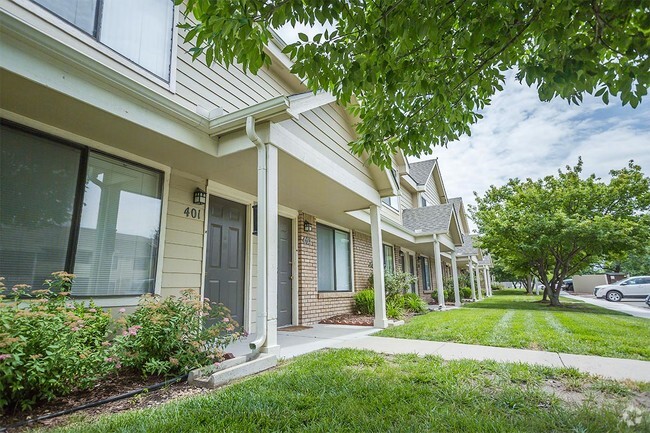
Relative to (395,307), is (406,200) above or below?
above

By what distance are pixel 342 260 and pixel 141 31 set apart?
22.4ft

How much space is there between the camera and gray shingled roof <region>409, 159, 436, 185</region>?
58.4ft

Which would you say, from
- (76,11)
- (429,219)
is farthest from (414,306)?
(76,11)

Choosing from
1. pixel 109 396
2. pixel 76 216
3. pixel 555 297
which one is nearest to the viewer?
pixel 109 396

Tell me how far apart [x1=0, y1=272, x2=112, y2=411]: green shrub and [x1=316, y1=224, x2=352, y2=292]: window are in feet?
18.7

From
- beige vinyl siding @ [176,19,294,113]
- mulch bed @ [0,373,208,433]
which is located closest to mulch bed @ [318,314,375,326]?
mulch bed @ [0,373,208,433]

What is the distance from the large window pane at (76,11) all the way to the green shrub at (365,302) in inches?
306

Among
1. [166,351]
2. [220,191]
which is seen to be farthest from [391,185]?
[166,351]

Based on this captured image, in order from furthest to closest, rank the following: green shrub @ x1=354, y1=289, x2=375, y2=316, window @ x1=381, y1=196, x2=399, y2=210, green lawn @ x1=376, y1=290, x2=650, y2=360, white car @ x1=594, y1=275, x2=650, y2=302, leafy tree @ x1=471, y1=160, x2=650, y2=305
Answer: white car @ x1=594, y1=275, x2=650, y2=302
window @ x1=381, y1=196, x2=399, y2=210
leafy tree @ x1=471, y1=160, x2=650, y2=305
green shrub @ x1=354, y1=289, x2=375, y2=316
green lawn @ x1=376, y1=290, x2=650, y2=360

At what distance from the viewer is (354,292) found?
31.8ft

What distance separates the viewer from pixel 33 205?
3311 millimetres

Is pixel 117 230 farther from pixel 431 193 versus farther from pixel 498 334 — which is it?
pixel 431 193

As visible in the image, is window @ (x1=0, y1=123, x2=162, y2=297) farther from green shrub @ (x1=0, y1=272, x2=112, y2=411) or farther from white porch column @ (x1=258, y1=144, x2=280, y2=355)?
white porch column @ (x1=258, y1=144, x2=280, y2=355)

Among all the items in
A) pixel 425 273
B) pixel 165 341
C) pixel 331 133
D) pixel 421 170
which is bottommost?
pixel 165 341
